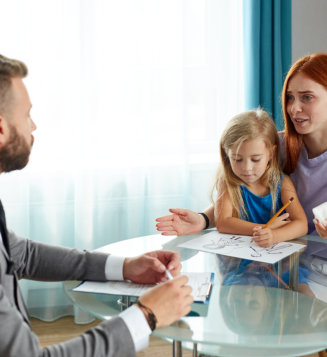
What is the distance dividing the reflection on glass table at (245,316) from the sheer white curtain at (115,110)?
146 cm

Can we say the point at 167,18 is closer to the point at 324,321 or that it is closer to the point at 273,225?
the point at 273,225

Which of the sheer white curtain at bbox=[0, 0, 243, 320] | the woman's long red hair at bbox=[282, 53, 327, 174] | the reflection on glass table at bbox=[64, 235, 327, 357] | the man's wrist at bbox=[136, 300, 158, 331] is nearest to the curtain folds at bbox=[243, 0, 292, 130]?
the sheer white curtain at bbox=[0, 0, 243, 320]

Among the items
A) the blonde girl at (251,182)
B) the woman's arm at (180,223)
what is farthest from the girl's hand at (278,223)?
the woman's arm at (180,223)

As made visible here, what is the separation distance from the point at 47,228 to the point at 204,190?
37.8 inches

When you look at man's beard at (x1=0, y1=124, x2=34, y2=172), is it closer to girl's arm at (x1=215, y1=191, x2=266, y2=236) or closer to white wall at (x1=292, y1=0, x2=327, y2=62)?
girl's arm at (x1=215, y1=191, x2=266, y2=236)

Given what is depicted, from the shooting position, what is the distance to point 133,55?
2668 mm

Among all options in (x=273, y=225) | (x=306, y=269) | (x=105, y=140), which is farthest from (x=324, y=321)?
(x=105, y=140)

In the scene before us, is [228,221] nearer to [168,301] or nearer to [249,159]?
[249,159]

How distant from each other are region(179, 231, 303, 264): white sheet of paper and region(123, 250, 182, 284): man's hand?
0.30 metres

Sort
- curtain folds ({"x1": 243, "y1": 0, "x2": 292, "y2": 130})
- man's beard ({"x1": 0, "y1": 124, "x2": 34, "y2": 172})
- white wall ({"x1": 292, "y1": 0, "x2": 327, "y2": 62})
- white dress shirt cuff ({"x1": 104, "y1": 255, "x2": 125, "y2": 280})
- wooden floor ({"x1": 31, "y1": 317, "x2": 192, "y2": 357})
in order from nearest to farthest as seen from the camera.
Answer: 1. man's beard ({"x1": 0, "y1": 124, "x2": 34, "y2": 172})
2. white dress shirt cuff ({"x1": 104, "y1": 255, "x2": 125, "y2": 280})
3. wooden floor ({"x1": 31, "y1": 317, "x2": 192, "y2": 357})
4. curtain folds ({"x1": 243, "y1": 0, "x2": 292, "y2": 130})
5. white wall ({"x1": 292, "y1": 0, "x2": 327, "y2": 62})

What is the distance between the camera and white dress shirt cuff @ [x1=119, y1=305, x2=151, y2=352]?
0.91m

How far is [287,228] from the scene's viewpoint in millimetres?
1631

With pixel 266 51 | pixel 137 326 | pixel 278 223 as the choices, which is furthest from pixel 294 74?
pixel 137 326

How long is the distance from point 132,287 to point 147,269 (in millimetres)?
59
